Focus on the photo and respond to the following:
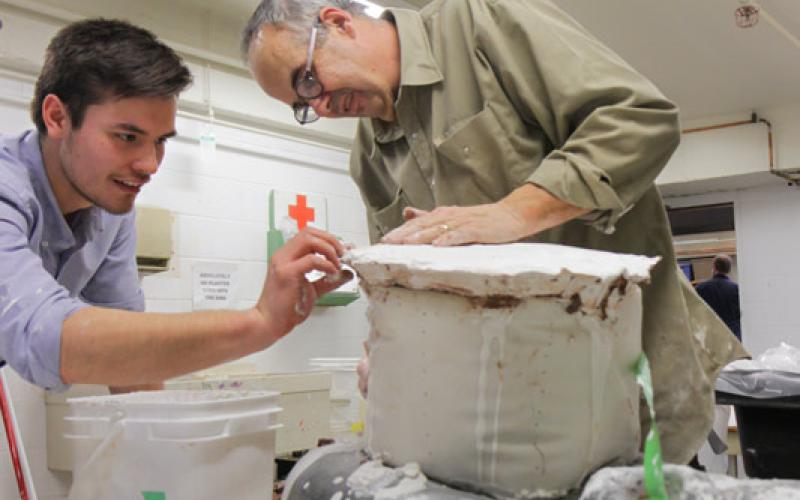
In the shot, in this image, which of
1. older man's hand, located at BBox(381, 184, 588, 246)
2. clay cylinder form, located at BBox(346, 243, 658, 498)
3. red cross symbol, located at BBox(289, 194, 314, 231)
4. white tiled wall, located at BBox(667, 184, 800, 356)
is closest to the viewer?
clay cylinder form, located at BBox(346, 243, 658, 498)

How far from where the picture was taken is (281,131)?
3770 mm

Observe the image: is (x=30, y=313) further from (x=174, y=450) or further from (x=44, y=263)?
(x=44, y=263)

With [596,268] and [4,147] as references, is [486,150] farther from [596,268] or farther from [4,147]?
[4,147]

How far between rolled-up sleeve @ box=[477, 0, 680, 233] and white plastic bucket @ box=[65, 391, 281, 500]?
63cm

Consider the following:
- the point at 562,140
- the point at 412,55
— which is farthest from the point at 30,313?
the point at 562,140

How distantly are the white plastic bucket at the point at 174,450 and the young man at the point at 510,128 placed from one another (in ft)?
1.46

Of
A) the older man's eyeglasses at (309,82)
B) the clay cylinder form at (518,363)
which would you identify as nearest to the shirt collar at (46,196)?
the older man's eyeglasses at (309,82)

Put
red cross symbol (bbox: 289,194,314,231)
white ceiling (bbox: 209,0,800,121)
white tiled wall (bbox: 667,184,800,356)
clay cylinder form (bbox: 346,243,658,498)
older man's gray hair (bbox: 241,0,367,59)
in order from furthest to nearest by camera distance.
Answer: white tiled wall (bbox: 667,184,800,356)
red cross symbol (bbox: 289,194,314,231)
white ceiling (bbox: 209,0,800,121)
older man's gray hair (bbox: 241,0,367,59)
clay cylinder form (bbox: 346,243,658,498)

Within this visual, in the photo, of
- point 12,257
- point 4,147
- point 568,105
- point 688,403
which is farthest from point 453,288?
point 4,147

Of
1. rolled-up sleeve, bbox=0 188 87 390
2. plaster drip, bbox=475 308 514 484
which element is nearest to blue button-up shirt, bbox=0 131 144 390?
rolled-up sleeve, bbox=0 188 87 390

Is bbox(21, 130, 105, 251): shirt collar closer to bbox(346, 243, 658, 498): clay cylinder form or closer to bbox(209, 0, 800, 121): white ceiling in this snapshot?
bbox(346, 243, 658, 498): clay cylinder form

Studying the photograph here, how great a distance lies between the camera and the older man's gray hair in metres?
1.18

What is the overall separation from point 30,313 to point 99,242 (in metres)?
0.59

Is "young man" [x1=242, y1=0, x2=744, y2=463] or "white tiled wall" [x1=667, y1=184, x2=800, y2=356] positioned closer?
"young man" [x1=242, y1=0, x2=744, y2=463]
